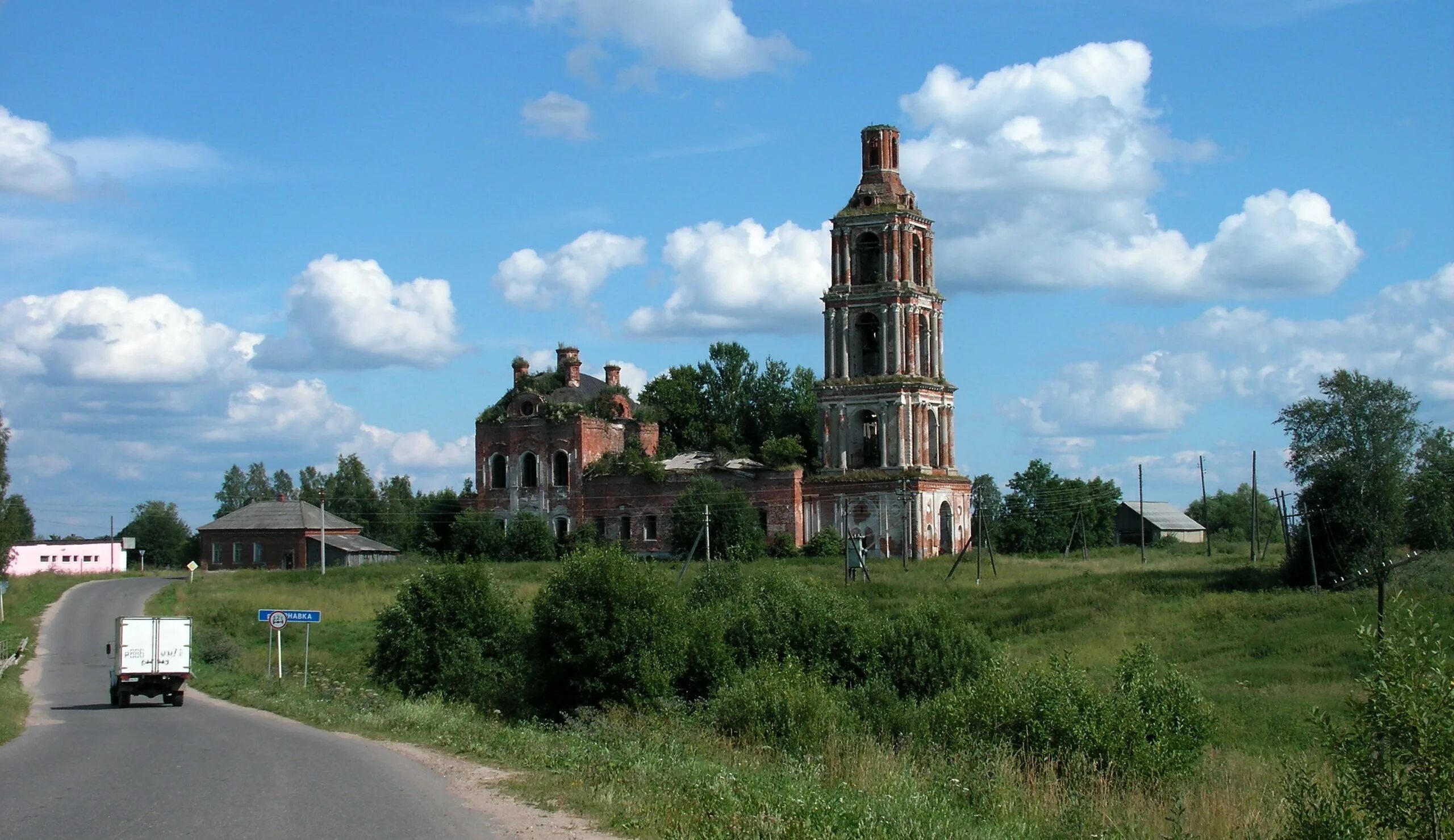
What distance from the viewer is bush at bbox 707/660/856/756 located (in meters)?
22.1

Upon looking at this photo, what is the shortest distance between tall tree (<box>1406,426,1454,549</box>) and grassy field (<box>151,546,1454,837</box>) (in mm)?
4829

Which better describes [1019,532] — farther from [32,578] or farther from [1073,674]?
[1073,674]

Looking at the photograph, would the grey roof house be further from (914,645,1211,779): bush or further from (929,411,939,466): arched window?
(914,645,1211,779): bush

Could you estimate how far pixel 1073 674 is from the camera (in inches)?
840

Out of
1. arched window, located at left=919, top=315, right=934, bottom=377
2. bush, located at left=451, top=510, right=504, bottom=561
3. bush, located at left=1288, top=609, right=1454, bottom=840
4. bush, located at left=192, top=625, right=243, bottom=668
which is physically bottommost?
bush, located at left=192, top=625, right=243, bottom=668

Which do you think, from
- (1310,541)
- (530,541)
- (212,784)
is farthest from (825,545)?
(212,784)

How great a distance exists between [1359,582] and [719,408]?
40.1 metres

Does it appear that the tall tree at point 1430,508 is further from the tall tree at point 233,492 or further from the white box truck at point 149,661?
the tall tree at point 233,492

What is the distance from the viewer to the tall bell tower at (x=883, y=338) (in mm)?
64938

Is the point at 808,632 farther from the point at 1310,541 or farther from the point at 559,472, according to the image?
the point at 559,472

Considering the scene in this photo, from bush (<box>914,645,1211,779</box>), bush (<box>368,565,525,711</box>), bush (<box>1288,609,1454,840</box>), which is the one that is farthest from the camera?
bush (<box>368,565,525,711</box>)

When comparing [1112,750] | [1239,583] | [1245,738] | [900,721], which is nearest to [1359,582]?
[1239,583]

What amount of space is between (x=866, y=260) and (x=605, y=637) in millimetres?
41150

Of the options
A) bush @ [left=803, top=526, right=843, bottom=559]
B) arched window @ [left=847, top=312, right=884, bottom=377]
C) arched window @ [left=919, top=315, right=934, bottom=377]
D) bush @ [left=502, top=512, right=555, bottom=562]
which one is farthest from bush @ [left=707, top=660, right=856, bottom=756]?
bush @ [left=502, top=512, right=555, bottom=562]
